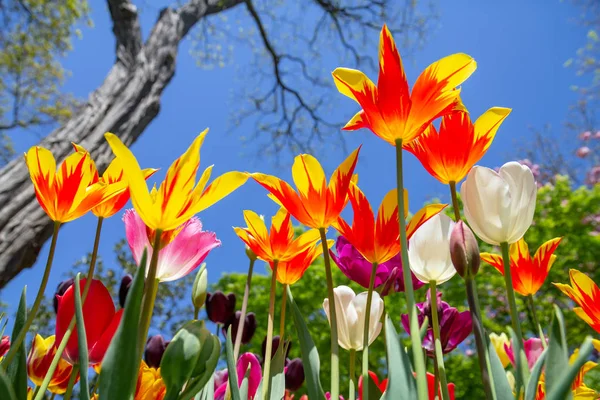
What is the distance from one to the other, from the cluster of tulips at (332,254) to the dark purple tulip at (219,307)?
12.1 inches

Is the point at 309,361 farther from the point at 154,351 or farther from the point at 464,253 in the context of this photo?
the point at 154,351

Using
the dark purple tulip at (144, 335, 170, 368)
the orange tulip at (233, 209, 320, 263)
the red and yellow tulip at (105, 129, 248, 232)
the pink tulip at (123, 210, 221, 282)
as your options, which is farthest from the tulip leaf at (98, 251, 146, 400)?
the dark purple tulip at (144, 335, 170, 368)

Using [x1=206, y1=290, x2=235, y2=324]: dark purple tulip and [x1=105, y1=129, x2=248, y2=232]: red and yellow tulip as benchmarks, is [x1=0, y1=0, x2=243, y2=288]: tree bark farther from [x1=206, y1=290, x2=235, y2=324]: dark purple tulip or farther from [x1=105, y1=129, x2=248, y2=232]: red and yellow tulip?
[x1=105, y1=129, x2=248, y2=232]: red and yellow tulip

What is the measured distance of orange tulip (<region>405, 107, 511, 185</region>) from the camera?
563mm

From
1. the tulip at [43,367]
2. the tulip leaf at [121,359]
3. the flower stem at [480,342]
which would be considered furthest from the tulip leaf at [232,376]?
the tulip at [43,367]

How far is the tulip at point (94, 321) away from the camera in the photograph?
58 centimetres

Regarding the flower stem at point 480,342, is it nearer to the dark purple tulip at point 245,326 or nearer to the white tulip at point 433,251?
the white tulip at point 433,251

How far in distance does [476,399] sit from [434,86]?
234 inches

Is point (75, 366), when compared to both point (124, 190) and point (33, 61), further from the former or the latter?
point (33, 61)

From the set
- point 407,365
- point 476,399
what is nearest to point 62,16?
point 476,399

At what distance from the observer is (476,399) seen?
5633mm

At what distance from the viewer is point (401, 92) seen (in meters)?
0.50

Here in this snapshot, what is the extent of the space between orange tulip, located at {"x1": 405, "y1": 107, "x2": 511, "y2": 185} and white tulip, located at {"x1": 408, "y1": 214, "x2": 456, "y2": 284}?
65mm

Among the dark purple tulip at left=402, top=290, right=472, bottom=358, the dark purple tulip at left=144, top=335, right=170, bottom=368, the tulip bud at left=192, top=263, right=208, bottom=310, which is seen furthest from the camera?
the dark purple tulip at left=144, top=335, right=170, bottom=368
